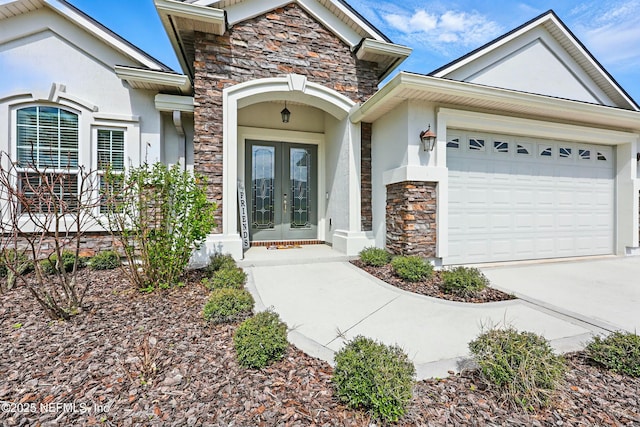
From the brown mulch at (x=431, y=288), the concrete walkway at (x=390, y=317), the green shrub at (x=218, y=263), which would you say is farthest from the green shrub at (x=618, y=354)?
the green shrub at (x=218, y=263)

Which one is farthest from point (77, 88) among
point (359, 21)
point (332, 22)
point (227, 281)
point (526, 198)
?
point (526, 198)

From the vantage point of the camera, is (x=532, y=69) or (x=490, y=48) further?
(x=532, y=69)

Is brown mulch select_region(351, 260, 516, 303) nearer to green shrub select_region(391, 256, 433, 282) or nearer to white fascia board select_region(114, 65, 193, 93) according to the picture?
green shrub select_region(391, 256, 433, 282)

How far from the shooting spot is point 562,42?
23.2 feet

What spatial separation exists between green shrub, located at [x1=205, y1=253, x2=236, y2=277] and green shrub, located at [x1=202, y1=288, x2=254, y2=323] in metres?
1.42

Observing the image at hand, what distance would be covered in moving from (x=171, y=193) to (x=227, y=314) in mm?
2152

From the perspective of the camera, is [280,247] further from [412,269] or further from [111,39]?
[111,39]

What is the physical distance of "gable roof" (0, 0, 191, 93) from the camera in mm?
5109

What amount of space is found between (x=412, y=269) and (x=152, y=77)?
224 inches

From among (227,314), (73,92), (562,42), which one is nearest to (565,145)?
(562,42)

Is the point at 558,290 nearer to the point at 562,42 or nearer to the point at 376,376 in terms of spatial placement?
the point at 376,376

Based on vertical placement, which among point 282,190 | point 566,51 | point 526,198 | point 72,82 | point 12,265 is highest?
point 566,51

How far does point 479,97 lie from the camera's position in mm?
4902

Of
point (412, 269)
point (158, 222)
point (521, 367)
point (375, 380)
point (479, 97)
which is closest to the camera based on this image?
point (375, 380)
